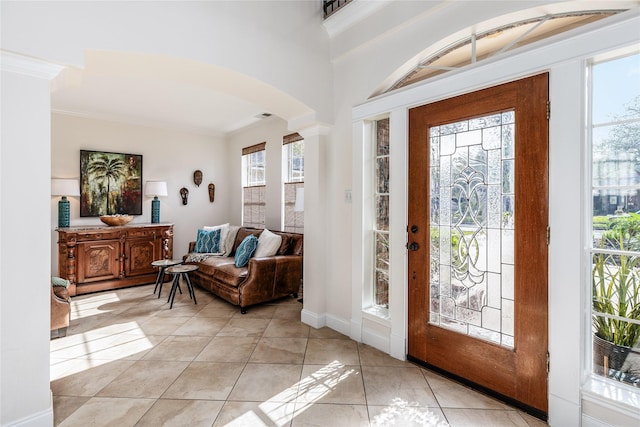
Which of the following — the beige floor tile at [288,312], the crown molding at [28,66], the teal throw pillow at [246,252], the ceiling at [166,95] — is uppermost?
the ceiling at [166,95]

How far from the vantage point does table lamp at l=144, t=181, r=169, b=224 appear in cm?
543

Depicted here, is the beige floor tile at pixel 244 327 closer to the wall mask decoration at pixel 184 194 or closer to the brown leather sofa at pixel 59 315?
the brown leather sofa at pixel 59 315

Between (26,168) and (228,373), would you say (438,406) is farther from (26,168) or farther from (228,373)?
(26,168)

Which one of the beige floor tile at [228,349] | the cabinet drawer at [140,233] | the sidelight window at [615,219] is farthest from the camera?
the cabinet drawer at [140,233]

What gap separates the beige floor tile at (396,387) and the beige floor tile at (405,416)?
4cm

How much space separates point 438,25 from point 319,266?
240 centimetres

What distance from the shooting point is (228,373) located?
2.36m

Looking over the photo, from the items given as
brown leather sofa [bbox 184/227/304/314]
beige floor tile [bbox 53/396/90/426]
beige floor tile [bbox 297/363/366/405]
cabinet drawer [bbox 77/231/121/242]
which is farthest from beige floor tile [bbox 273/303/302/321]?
cabinet drawer [bbox 77/231/121/242]

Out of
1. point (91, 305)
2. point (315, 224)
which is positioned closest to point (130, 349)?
point (91, 305)

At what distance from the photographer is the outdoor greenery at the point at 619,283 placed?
161cm

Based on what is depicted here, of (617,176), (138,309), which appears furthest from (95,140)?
(617,176)

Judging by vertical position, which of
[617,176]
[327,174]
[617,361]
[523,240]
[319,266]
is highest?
[327,174]

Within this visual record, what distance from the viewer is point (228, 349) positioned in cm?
276

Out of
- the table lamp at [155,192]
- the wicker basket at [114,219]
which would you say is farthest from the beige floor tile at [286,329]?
the table lamp at [155,192]
